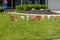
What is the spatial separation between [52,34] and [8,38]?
200 centimetres

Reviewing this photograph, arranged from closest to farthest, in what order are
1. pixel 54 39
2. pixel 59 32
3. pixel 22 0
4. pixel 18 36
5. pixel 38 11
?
pixel 54 39, pixel 18 36, pixel 59 32, pixel 38 11, pixel 22 0

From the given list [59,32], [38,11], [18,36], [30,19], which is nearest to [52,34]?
[59,32]

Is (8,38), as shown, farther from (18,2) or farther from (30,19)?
(18,2)

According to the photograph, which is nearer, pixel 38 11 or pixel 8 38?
pixel 8 38

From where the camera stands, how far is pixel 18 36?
9383 mm

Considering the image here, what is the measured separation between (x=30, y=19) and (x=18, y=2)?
17367 mm

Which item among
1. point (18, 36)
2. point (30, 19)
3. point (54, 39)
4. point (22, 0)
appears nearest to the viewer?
point (54, 39)

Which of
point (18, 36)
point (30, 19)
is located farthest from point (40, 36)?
point (30, 19)

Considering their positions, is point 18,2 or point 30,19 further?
point 18,2

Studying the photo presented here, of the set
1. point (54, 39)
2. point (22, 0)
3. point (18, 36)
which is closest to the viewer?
point (54, 39)

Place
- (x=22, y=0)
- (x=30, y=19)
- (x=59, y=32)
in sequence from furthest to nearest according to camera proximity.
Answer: (x=22, y=0)
(x=30, y=19)
(x=59, y=32)

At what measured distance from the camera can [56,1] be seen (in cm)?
3194

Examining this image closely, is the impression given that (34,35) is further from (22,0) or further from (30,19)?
(22,0)

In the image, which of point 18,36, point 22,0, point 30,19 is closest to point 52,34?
point 18,36
